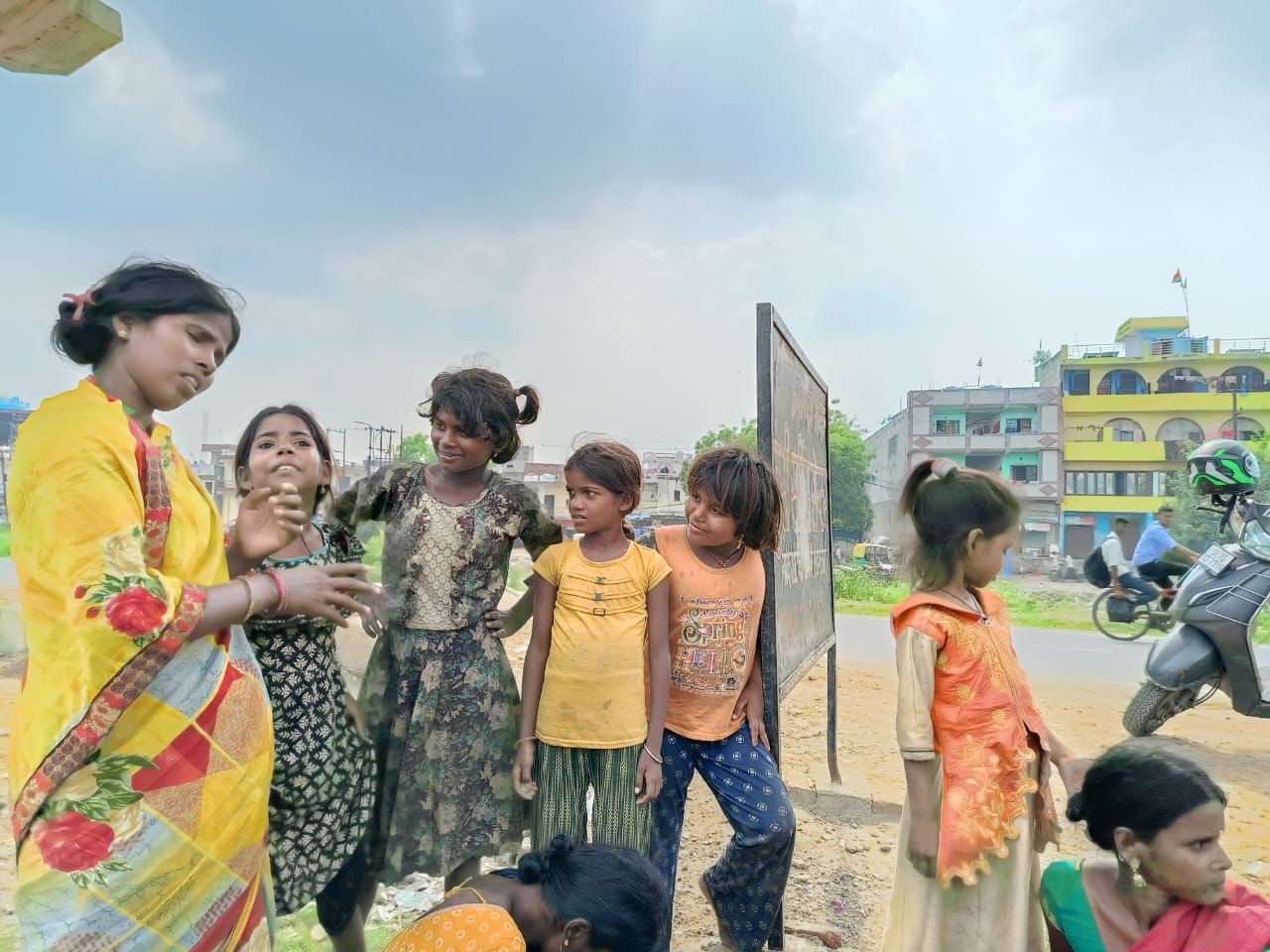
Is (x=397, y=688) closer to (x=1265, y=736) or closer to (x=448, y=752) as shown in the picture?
(x=448, y=752)

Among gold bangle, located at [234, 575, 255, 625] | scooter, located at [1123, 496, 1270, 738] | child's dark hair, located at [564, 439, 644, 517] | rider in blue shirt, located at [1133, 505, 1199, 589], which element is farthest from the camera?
rider in blue shirt, located at [1133, 505, 1199, 589]

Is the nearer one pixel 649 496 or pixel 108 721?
pixel 108 721

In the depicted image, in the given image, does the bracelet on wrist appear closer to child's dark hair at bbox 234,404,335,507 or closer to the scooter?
child's dark hair at bbox 234,404,335,507

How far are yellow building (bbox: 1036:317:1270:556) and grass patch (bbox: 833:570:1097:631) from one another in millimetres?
9447

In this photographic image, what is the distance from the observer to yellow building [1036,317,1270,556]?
28969mm

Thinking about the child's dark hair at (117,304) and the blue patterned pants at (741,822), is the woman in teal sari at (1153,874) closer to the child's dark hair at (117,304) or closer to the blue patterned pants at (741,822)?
the blue patterned pants at (741,822)

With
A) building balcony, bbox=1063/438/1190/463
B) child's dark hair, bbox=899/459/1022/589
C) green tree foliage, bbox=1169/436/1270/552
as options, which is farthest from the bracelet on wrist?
building balcony, bbox=1063/438/1190/463

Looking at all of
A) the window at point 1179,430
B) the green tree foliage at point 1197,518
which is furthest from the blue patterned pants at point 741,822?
the window at point 1179,430

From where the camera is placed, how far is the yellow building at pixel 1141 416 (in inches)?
1141

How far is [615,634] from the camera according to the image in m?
2.10

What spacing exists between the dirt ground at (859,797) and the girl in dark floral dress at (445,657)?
1.00 metres

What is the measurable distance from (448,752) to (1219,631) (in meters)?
4.51

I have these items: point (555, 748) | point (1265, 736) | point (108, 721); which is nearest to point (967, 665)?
point (555, 748)

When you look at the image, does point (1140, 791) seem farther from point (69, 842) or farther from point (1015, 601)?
point (1015, 601)
